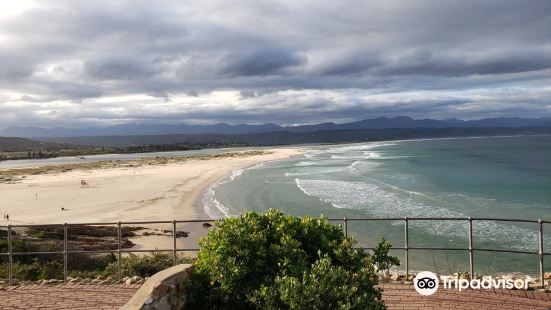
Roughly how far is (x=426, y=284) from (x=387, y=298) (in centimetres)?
93

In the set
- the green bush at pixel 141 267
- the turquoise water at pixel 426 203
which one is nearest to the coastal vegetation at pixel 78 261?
the green bush at pixel 141 267

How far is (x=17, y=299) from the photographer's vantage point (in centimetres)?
842

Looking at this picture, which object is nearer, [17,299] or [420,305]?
[420,305]

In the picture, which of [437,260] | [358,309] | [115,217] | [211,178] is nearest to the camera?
[358,309]

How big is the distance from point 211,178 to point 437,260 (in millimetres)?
36517

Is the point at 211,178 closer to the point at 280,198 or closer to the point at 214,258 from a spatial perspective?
the point at 280,198

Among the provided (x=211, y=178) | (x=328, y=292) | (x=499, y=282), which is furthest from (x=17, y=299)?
(x=211, y=178)

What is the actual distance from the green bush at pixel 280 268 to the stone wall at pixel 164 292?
14 centimetres

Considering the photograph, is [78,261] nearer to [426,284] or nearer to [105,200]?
[426,284]

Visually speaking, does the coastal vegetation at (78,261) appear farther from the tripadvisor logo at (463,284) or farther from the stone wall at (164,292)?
the tripadvisor logo at (463,284)

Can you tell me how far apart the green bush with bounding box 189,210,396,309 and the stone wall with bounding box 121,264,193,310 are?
0.14m

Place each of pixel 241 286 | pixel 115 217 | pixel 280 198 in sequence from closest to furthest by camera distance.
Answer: pixel 241 286, pixel 115 217, pixel 280 198

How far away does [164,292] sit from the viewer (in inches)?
211

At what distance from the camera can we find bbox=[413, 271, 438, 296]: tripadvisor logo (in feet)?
26.8
